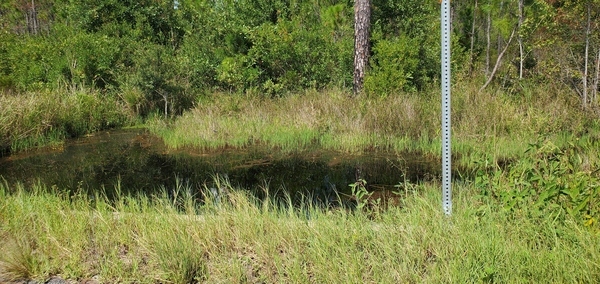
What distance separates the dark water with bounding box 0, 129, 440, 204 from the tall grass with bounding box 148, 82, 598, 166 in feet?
1.43

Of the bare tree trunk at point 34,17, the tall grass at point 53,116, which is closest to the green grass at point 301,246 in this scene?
the tall grass at point 53,116

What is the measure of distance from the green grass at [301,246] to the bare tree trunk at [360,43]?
797 cm

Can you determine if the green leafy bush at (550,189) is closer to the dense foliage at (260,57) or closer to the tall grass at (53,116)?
the dense foliage at (260,57)

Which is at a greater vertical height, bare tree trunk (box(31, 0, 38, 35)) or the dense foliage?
bare tree trunk (box(31, 0, 38, 35))

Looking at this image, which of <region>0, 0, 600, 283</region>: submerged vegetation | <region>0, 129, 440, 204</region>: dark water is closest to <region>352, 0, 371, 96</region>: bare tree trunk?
<region>0, 0, 600, 283</region>: submerged vegetation

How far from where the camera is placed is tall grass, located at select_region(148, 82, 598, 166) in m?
8.15

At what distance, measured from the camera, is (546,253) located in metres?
2.94

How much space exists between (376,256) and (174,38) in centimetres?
1868

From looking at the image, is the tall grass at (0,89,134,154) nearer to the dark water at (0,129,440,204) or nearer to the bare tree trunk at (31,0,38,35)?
the dark water at (0,129,440,204)

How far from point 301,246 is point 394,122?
5.85 metres

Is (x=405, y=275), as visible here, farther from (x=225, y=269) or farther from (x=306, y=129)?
(x=306, y=129)

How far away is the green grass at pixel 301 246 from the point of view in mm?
2928

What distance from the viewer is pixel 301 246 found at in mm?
3541

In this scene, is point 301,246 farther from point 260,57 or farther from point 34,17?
point 34,17
